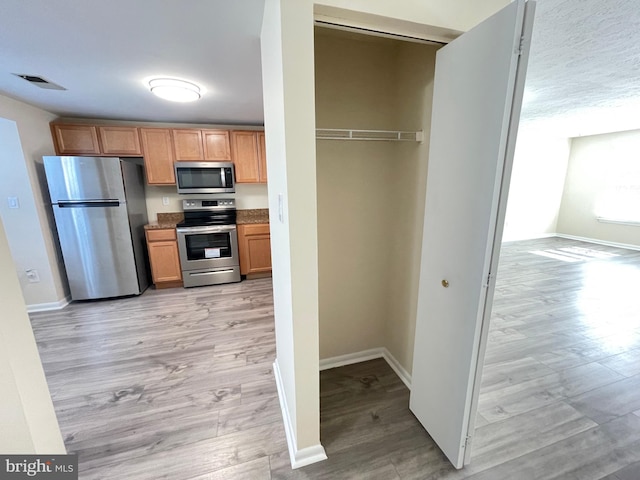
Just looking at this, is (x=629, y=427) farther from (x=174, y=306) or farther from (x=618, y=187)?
(x=618, y=187)

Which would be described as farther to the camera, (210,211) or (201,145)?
(210,211)

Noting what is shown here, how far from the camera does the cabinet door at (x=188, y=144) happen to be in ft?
12.0

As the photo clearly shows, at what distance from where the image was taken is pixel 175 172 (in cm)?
371

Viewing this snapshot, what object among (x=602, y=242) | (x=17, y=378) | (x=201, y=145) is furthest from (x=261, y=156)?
(x=602, y=242)

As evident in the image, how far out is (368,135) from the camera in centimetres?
176

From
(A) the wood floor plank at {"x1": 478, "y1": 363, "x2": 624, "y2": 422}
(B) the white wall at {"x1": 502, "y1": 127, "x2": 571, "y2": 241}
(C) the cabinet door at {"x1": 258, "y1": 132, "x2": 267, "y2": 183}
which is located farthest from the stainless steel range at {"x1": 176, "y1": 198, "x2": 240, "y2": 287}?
(B) the white wall at {"x1": 502, "y1": 127, "x2": 571, "y2": 241}

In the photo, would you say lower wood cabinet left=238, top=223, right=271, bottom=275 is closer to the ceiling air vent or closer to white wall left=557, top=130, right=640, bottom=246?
the ceiling air vent

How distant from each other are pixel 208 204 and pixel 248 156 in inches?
39.5

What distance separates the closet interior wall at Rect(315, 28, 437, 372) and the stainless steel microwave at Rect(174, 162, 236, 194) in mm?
2524

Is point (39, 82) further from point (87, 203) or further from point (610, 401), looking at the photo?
point (610, 401)

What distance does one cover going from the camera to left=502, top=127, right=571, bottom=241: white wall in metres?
6.10

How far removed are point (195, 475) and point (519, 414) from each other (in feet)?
6.49

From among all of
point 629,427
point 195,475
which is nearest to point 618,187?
point 629,427

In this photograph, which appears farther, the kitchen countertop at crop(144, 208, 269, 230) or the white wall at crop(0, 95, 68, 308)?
the kitchen countertop at crop(144, 208, 269, 230)
